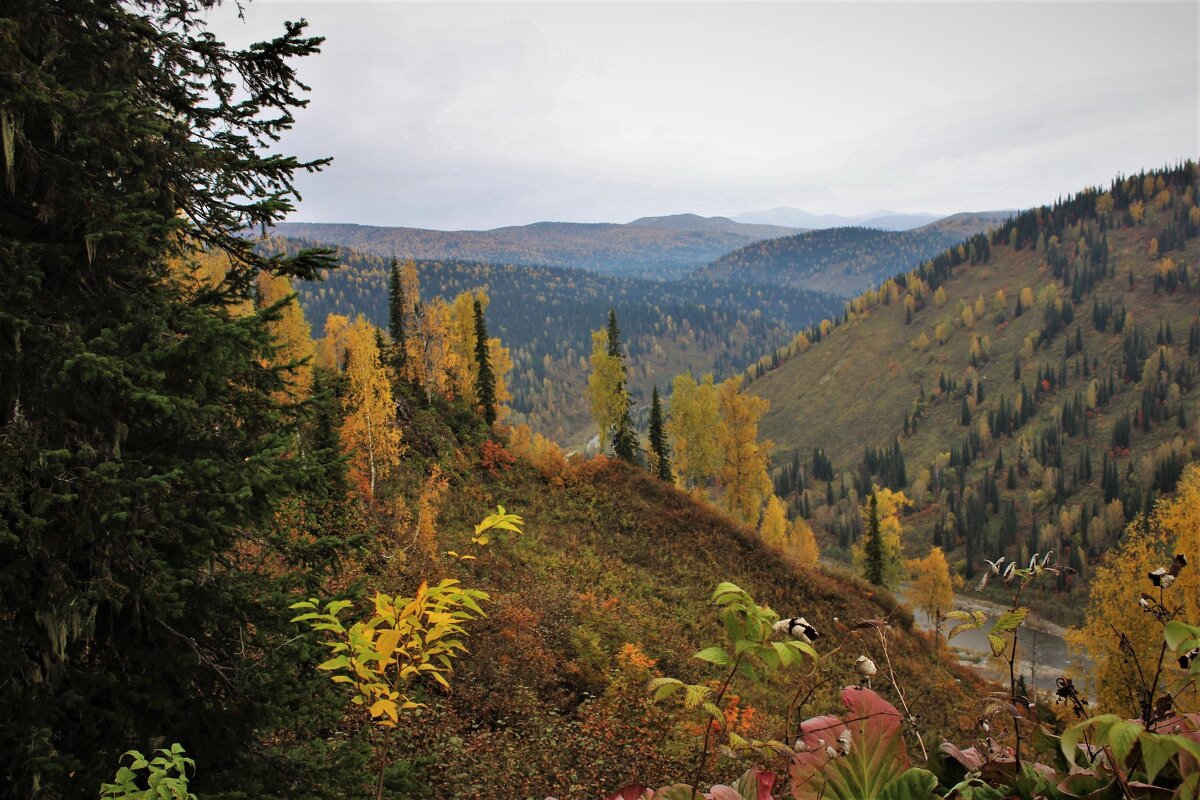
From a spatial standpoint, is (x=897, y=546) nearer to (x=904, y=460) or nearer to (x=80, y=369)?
(x=80, y=369)

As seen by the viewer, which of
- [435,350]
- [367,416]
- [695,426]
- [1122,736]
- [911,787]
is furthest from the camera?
[695,426]

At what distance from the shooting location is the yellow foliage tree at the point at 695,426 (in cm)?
5316

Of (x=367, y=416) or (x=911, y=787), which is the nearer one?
(x=911, y=787)

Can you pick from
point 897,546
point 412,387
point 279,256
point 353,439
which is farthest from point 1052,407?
point 279,256

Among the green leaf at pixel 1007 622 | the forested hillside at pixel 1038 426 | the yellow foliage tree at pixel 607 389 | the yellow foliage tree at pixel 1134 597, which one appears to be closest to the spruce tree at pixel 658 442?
the yellow foliage tree at pixel 607 389

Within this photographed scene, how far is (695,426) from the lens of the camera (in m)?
53.6

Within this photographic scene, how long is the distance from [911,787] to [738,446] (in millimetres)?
51688

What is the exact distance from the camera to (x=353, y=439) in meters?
27.1

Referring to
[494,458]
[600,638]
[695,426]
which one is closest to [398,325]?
[494,458]

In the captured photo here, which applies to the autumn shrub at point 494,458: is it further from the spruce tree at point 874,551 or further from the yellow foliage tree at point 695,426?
the spruce tree at point 874,551

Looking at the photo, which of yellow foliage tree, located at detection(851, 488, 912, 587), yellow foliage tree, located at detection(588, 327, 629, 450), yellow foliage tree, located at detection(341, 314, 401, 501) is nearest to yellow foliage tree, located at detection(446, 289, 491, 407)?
yellow foliage tree, located at detection(588, 327, 629, 450)

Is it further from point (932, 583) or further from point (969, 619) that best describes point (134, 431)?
point (932, 583)

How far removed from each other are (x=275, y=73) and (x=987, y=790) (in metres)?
7.29

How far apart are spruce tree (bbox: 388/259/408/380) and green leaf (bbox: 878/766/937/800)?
1679 inches
